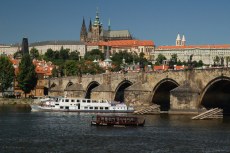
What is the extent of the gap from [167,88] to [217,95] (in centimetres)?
926

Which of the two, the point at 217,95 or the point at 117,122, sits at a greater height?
the point at 217,95

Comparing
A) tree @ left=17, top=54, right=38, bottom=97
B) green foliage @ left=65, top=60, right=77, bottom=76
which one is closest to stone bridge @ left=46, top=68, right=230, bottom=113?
tree @ left=17, top=54, right=38, bottom=97

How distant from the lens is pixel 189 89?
211 feet

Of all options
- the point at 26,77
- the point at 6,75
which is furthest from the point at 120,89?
the point at 6,75

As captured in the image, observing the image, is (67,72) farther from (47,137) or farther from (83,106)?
(47,137)

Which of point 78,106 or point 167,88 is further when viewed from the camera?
point 78,106

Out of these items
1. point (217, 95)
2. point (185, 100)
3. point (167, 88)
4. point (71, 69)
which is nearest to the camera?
point (185, 100)

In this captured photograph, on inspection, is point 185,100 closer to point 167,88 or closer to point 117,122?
point 167,88

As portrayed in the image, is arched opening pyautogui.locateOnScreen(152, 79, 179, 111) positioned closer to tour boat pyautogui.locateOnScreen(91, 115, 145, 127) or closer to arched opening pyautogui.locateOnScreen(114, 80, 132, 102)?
arched opening pyautogui.locateOnScreen(114, 80, 132, 102)

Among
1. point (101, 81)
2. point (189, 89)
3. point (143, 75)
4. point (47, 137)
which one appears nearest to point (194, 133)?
point (47, 137)

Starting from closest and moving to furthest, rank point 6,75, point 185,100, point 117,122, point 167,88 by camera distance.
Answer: point 117,122, point 185,100, point 167,88, point 6,75

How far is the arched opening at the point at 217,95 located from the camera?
210 feet

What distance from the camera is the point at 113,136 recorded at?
46875 mm

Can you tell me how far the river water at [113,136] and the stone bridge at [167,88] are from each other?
365cm
